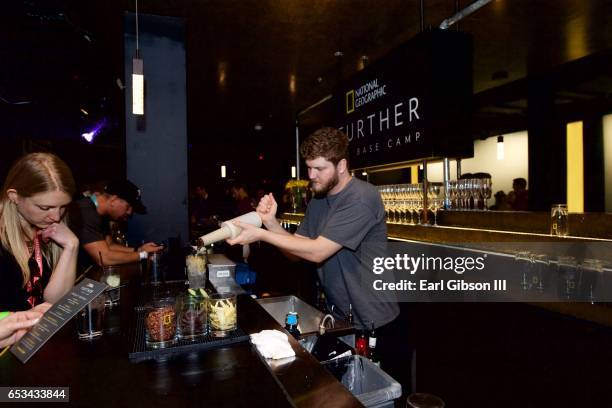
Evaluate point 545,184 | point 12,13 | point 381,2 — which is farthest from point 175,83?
point 545,184

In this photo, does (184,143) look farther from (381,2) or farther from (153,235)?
(381,2)

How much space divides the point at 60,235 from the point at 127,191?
137 cm

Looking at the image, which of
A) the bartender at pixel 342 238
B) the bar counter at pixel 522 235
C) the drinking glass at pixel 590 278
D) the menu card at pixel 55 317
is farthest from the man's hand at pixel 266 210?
the drinking glass at pixel 590 278

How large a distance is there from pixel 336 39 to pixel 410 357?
3.57 m

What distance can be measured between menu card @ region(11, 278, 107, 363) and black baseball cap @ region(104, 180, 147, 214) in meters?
2.16

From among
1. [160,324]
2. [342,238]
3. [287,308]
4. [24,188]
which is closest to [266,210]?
[342,238]

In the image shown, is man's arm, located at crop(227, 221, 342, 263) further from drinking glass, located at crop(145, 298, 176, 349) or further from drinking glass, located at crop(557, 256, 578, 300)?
drinking glass, located at crop(557, 256, 578, 300)

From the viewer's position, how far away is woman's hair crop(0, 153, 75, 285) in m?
1.80

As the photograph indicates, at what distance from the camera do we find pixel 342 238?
2020mm

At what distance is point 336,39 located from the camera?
4.45m

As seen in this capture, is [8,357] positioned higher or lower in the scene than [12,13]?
lower

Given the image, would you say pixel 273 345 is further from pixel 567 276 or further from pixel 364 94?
pixel 364 94

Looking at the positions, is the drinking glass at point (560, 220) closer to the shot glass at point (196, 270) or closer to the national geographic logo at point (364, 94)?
the national geographic logo at point (364, 94)

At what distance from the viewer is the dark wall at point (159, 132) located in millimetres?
3633
